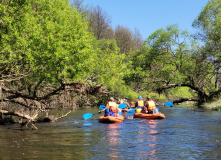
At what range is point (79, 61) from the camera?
1669 centimetres

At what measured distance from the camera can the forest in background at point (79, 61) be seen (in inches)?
575

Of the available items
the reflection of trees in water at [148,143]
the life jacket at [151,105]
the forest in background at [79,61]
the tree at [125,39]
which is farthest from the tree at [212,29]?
the tree at [125,39]

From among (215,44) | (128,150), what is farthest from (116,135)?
(215,44)

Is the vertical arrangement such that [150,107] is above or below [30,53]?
below

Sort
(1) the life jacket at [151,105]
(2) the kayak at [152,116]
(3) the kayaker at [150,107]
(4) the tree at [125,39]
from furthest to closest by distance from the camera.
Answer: (4) the tree at [125,39]
(1) the life jacket at [151,105]
(3) the kayaker at [150,107]
(2) the kayak at [152,116]

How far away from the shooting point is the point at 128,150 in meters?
8.78

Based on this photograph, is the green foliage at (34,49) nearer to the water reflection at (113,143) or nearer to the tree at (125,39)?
the water reflection at (113,143)

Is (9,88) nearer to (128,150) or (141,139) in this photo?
(141,139)

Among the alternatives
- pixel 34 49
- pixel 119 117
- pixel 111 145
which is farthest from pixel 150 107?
pixel 111 145

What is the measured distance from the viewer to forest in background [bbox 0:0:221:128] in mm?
14594

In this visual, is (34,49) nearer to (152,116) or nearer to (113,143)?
(113,143)

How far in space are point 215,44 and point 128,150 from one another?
21.2m

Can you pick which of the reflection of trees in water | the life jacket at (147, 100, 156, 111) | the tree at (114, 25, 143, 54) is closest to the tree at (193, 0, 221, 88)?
the life jacket at (147, 100, 156, 111)

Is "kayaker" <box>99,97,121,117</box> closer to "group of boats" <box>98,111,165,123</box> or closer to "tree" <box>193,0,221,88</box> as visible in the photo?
"group of boats" <box>98,111,165,123</box>
